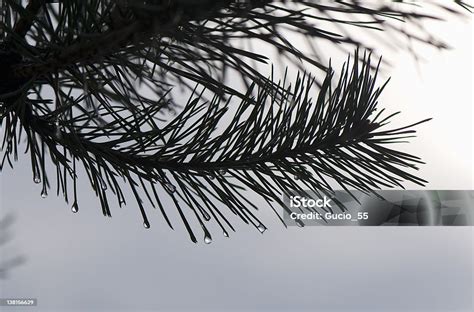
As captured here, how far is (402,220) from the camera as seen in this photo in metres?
1.46

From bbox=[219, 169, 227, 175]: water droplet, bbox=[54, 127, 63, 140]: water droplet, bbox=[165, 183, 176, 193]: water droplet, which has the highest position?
bbox=[54, 127, 63, 140]: water droplet

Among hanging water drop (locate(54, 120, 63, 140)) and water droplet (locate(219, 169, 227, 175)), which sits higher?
hanging water drop (locate(54, 120, 63, 140))

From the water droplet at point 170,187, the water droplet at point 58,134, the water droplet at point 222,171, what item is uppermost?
the water droplet at point 58,134

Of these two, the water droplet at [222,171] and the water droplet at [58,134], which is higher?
the water droplet at [58,134]

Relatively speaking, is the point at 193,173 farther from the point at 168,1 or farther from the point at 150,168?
the point at 168,1

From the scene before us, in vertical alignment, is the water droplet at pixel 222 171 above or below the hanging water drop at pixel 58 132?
below

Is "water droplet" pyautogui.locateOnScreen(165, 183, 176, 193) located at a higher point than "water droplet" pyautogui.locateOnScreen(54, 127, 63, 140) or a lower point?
lower

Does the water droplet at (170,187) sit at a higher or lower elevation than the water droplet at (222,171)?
lower

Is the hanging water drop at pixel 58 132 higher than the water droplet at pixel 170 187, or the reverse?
the hanging water drop at pixel 58 132

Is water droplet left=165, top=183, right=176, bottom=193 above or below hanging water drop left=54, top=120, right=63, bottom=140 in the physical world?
below

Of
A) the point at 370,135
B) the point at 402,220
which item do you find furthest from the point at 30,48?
the point at 402,220

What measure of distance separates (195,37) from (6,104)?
0.45 feet

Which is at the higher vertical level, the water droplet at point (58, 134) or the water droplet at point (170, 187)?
the water droplet at point (58, 134)

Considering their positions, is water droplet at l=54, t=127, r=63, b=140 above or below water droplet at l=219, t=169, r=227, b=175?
above
